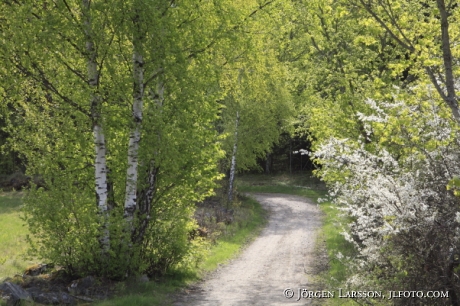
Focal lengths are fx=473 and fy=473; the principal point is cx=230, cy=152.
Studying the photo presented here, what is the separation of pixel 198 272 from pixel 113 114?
527 centimetres

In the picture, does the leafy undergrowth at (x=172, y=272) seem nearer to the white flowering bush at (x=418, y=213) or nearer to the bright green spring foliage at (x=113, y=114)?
the bright green spring foliage at (x=113, y=114)

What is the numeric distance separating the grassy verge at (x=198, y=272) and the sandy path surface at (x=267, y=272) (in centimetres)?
34

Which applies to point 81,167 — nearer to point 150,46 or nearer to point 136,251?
point 136,251

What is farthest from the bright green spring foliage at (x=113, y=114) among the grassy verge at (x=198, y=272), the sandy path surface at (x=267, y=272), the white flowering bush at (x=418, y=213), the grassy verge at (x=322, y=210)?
the white flowering bush at (x=418, y=213)

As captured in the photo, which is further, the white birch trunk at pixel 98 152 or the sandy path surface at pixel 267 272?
the sandy path surface at pixel 267 272

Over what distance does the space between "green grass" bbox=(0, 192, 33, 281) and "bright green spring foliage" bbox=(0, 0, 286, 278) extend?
148 cm

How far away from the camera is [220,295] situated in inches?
433

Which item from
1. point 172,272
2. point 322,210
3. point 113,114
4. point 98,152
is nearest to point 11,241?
point 172,272

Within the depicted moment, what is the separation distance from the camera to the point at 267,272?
1352 cm

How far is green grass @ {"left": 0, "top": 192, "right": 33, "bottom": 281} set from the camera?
12523 mm

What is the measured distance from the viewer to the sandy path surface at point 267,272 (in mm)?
10578

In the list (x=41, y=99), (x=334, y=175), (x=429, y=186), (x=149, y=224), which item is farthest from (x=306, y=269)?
(x=41, y=99)

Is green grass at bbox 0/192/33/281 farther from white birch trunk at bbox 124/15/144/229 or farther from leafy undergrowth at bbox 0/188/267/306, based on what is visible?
Answer: white birch trunk at bbox 124/15/144/229

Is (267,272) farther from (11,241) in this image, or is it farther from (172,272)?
(11,241)
